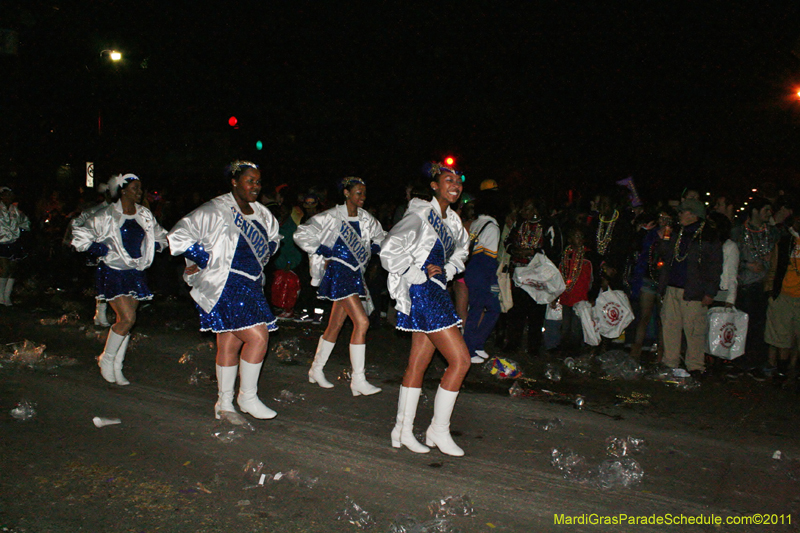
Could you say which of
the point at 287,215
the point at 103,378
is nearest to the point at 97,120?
the point at 287,215

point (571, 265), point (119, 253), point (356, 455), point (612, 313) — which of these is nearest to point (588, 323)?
point (612, 313)

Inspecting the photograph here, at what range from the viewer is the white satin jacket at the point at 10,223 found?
33.9 feet

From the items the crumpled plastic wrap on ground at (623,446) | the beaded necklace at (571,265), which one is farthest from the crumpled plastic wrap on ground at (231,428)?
the beaded necklace at (571,265)

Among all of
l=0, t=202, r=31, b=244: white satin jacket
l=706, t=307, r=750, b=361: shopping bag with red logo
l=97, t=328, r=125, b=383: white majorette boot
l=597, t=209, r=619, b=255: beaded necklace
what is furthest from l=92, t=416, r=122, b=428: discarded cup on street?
l=0, t=202, r=31, b=244: white satin jacket

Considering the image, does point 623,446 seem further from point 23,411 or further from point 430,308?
point 23,411

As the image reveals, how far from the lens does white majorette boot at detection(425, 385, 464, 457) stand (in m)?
4.36

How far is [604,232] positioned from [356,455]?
5172 mm

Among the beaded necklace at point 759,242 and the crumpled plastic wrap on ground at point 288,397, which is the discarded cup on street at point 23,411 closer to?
the crumpled plastic wrap on ground at point 288,397

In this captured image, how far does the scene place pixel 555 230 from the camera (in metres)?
7.73

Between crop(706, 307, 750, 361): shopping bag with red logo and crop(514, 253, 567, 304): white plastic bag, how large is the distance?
181 cm

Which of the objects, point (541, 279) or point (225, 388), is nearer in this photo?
point (225, 388)

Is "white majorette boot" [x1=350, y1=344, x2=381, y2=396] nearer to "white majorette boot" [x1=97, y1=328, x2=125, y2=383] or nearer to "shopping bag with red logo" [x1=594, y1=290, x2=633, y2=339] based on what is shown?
"white majorette boot" [x1=97, y1=328, x2=125, y2=383]

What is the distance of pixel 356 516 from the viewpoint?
343cm

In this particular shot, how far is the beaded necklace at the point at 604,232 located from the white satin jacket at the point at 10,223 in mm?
9697
